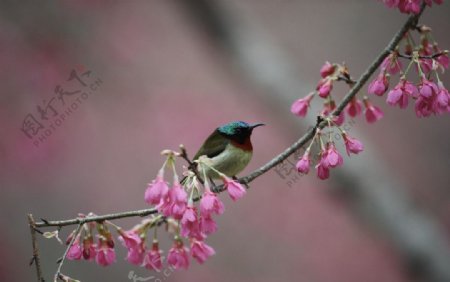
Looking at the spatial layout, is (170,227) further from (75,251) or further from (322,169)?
(322,169)

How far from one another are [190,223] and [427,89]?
36.0 inches

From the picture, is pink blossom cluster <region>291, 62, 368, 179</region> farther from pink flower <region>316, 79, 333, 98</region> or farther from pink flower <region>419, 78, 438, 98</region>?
pink flower <region>419, 78, 438, 98</region>

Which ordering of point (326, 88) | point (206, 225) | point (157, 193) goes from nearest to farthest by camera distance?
point (157, 193)
point (206, 225)
point (326, 88)

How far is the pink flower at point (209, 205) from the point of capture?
175cm

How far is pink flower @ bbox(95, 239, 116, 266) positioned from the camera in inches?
77.8

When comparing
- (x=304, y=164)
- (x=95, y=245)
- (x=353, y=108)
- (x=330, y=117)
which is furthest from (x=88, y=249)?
(x=353, y=108)

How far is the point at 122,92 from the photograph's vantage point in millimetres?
6383

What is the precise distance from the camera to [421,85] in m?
1.91

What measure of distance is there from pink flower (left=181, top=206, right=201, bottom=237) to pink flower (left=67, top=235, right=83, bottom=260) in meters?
0.42

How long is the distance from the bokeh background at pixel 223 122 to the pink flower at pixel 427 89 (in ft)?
9.06

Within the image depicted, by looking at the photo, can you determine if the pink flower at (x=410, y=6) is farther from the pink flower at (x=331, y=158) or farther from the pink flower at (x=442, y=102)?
the pink flower at (x=331, y=158)

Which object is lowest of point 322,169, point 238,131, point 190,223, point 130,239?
point 130,239

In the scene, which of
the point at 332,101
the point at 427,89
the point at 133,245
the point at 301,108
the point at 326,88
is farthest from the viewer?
the point at 301,108

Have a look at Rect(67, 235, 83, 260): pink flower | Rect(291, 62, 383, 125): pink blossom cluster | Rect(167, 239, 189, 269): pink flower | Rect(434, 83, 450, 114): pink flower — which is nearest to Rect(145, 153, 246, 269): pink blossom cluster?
Rect(167, 239, 189, 269): pink flower
